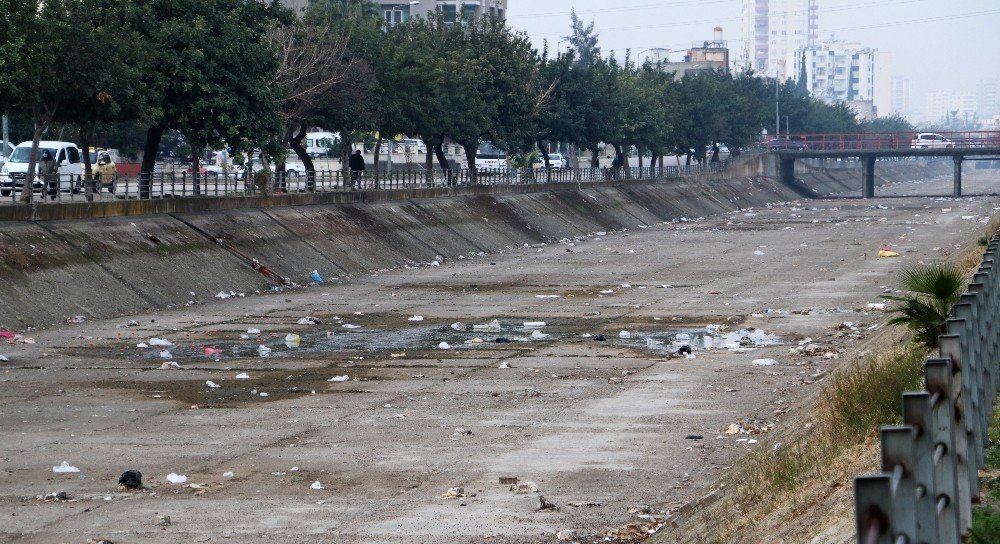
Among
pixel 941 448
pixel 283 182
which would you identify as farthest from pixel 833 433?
pixel 283 182

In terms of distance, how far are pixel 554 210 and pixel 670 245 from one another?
40.2 feet

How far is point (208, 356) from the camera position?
24.9 metres

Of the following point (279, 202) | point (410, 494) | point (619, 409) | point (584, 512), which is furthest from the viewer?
point (279, 202)

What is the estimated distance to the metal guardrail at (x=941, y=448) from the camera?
449 cm

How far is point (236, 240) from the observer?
138 ft

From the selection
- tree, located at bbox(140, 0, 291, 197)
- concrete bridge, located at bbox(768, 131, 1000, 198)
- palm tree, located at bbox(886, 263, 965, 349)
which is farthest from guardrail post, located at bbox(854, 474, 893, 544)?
concrete bridge, located at bbox(768, 131, 1000, 198)

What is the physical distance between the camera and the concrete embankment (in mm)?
32062

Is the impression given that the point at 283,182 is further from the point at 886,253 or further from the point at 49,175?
the point at 886,253

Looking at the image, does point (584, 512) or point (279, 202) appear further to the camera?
point (279, 202)

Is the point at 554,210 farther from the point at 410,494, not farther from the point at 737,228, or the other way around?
the point at 410,494

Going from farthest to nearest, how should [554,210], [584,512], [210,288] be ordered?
[554,210] < [210,288] < [584,512]

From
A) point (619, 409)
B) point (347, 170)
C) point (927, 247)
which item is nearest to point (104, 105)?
point (347, 170)

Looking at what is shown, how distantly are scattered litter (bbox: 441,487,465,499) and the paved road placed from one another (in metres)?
0.08

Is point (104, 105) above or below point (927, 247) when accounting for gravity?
above
